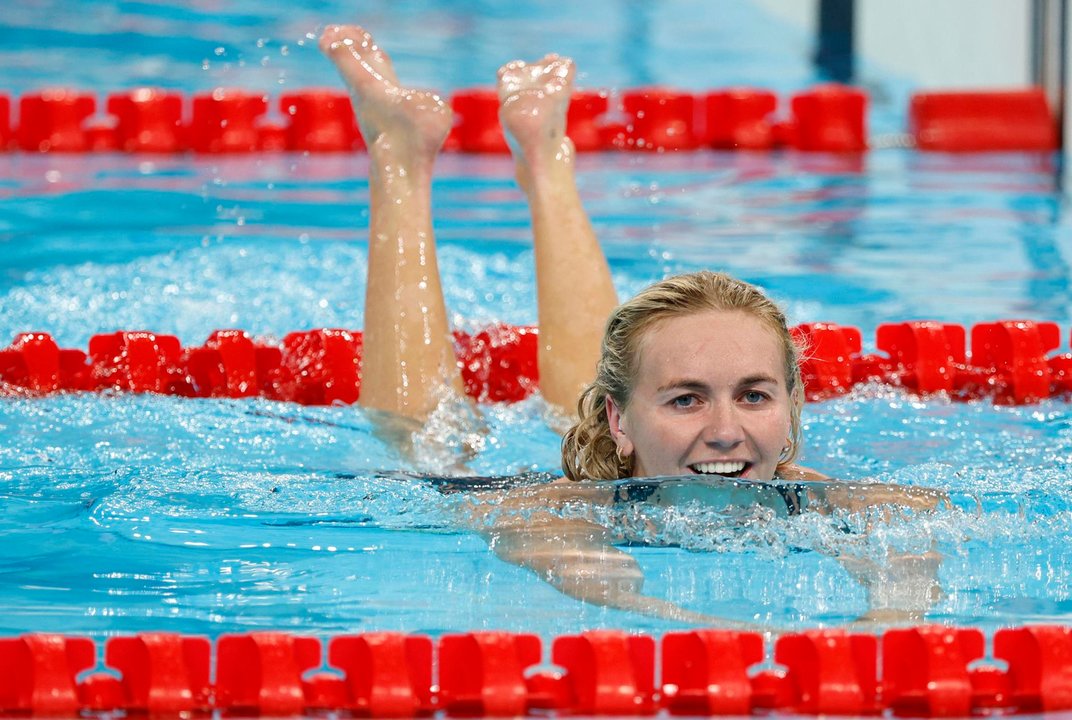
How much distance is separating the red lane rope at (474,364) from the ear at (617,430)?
1.18 m

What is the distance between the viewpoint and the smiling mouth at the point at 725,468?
248cm

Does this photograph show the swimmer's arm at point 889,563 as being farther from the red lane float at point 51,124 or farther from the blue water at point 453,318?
the red lane float at point 51,124

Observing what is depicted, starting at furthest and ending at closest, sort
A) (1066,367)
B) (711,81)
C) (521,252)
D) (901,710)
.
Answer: (711,81) → (521,252) → (1066,367) → (901,710)

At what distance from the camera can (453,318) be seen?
4387 mm

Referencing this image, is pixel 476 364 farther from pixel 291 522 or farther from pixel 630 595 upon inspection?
pixel 630 595

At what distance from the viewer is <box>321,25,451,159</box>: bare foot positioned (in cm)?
343

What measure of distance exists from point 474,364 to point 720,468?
1491 millimetres

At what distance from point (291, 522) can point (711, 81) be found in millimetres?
6057

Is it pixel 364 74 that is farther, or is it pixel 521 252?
pixel 521 252

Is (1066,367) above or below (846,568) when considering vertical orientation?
above

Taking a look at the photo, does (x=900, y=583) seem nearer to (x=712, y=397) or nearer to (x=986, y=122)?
(x=712, y=397)

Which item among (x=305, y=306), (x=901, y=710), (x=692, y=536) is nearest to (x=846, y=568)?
(x=692, y=536)

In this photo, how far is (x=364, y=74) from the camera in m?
3.50

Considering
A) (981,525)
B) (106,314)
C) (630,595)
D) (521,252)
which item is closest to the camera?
(630,595)
